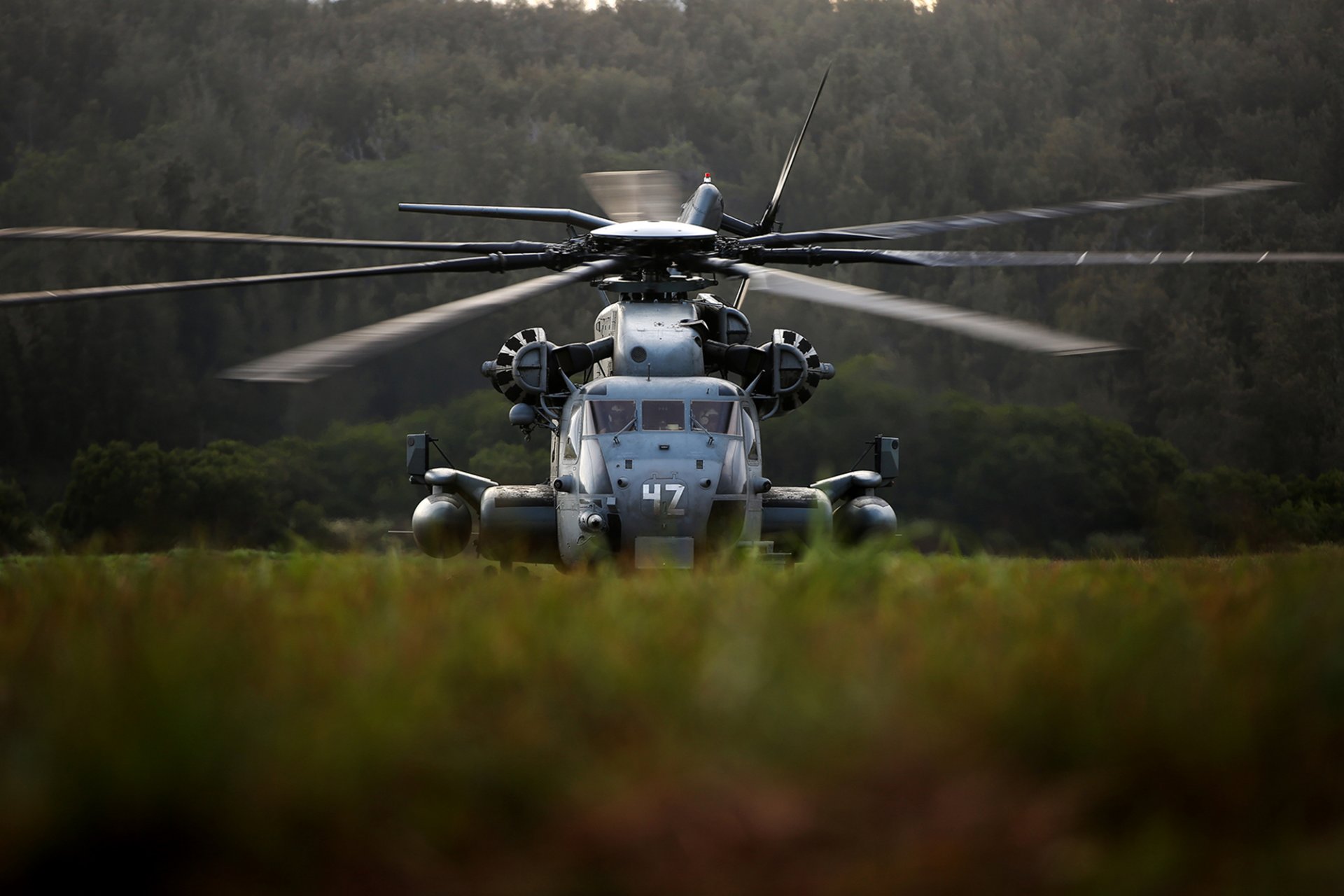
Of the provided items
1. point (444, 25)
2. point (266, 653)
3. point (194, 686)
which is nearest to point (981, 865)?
point (194, 686)

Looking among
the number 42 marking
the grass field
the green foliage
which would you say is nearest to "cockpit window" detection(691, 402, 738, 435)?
the number 42 marking

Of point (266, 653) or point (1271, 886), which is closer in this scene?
point (1271, 886)

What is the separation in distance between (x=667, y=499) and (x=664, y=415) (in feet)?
2.80

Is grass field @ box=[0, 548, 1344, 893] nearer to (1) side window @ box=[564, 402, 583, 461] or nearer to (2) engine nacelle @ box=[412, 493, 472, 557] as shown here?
(1) side window @ box=[564, 402, 583, 461]

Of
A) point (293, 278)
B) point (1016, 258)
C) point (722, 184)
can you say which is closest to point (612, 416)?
point (293, 278)

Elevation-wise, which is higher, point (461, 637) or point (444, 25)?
point (444, 25)

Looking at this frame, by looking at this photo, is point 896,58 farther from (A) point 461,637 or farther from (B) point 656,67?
(A) point 461,637

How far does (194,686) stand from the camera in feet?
7.53

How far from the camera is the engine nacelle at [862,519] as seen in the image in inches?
526

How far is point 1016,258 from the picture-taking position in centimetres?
949

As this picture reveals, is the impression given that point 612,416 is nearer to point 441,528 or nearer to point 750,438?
point 750,438

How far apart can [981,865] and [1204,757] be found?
1.72 feet

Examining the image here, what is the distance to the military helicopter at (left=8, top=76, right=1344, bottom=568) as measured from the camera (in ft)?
34.2

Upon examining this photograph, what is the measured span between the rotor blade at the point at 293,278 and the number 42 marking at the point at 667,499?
6.64 feet
